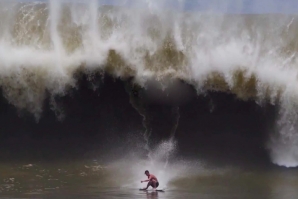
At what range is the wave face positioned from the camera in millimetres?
16469

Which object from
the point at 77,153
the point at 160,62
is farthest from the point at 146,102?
the point at 77,153

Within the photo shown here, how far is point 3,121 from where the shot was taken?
635 inches

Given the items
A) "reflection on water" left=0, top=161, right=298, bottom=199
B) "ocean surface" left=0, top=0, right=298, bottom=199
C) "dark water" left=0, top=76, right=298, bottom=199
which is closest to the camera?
"reflection on water" left=0, top=161, right=298, bottom=199

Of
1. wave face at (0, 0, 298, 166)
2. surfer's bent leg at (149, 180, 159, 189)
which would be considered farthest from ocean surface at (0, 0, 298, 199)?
surfer's bent leg at (149, 180, 159, 189)

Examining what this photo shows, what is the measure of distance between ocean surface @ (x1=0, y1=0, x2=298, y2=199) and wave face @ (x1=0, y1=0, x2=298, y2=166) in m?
0.03

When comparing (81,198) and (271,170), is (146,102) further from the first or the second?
(81,198)

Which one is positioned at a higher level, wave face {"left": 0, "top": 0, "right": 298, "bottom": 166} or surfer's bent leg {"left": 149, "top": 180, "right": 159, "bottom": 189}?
wave face {"left": 0, "top": 0, "right": 298, "bottom": 166}

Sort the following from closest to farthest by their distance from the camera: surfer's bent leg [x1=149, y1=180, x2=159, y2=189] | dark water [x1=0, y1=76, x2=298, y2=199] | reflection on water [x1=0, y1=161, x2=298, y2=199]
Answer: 1. reflection on water [x1=0, y1=161, x2=298, y2=199]
2. surfer's bent leg [x1=149, y1=180, x2=159, y2=189]
3. dark water [x1=0, y1=76, x2=298, y2=199]

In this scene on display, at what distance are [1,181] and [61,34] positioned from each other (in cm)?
508

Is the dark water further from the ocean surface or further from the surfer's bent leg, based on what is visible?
the surfer's bent leg

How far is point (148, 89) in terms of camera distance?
1648 cm

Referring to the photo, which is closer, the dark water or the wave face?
the dark water

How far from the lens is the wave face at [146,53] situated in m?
16.5

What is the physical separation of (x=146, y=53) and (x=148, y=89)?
1064 mm
